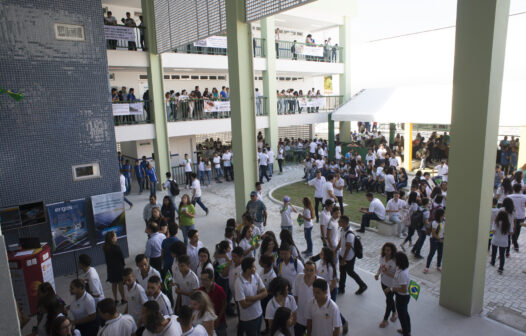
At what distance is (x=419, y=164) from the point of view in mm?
19234

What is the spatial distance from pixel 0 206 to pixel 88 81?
310 centimetres

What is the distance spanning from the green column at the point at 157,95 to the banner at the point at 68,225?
7.66 m

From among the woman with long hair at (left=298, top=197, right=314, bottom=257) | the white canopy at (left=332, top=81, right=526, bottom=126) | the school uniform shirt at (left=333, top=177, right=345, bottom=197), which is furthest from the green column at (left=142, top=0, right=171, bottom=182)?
the woman with long hair at (left=298, top=197, right=314, bottom=257)

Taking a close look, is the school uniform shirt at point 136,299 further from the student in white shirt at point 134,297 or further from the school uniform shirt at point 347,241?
the school uniform shirt at point 347,241

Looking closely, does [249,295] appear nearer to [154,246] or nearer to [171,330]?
[171,330]

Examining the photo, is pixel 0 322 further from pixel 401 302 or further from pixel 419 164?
pixel 419 164

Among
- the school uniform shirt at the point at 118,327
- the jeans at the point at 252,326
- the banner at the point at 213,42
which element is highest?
the banner at the point at 213,42

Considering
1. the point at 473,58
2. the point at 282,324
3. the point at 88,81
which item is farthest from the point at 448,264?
the point at 88,81

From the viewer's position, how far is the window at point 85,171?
306 inches

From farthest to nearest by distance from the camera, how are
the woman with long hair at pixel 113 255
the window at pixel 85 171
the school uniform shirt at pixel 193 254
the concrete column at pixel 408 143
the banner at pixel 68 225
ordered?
the concrete column at pixel 408 143, the window at pixel 85 171, the banner at pixel 68 225, the woman with long hair at pixel 113 255, the school uniform shirt at pixel 193 254

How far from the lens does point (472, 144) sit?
17.6 ft

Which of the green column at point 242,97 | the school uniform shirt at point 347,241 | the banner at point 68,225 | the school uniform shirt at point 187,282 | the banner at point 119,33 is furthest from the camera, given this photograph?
the banner at point 119,33

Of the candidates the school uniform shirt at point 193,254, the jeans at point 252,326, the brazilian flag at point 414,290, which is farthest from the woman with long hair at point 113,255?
the brazilian flag at point 414,290

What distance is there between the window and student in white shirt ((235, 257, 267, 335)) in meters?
5.11
